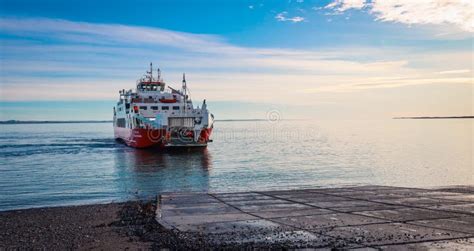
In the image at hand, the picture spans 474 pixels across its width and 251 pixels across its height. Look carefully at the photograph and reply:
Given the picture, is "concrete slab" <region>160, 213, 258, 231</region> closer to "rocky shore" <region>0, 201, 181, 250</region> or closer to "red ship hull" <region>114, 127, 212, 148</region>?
"rocky shore" <region>0, 201, 181, 250</region>

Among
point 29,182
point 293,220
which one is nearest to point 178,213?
point 293,220

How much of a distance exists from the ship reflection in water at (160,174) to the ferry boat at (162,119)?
1671 mm

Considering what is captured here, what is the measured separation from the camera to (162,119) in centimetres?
4328

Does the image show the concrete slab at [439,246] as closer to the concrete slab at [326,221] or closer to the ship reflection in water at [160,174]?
the concrete slab at [326,221]

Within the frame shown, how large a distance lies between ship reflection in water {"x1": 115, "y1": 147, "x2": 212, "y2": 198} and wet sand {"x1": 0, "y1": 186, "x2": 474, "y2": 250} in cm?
683

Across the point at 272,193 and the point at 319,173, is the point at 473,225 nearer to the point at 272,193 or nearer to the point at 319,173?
the point at 272,193

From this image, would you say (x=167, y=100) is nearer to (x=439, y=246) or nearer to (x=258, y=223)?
(x=258, y=223)

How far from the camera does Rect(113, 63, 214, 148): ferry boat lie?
43.8 metres

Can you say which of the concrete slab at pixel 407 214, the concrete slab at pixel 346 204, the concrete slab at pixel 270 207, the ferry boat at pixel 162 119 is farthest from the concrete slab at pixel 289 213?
the ferry boat at pixel 162 119

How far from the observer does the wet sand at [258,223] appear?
7816mm

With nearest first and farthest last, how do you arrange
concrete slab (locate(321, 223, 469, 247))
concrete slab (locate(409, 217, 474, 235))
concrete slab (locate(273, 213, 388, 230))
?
concrete slab (locate(321, 223, 469, 247)) → concrete slab (locate(409, 217, 474, 235)) → concrete slab (locate(273, 213, 388, 230))

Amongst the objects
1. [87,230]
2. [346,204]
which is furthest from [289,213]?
[87,230]

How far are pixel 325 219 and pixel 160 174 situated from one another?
1907 cm

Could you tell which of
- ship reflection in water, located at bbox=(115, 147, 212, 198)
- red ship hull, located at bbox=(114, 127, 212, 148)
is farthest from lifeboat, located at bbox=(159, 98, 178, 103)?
ship reflection in water, located at bbox=(115, 147, 212, 198)
